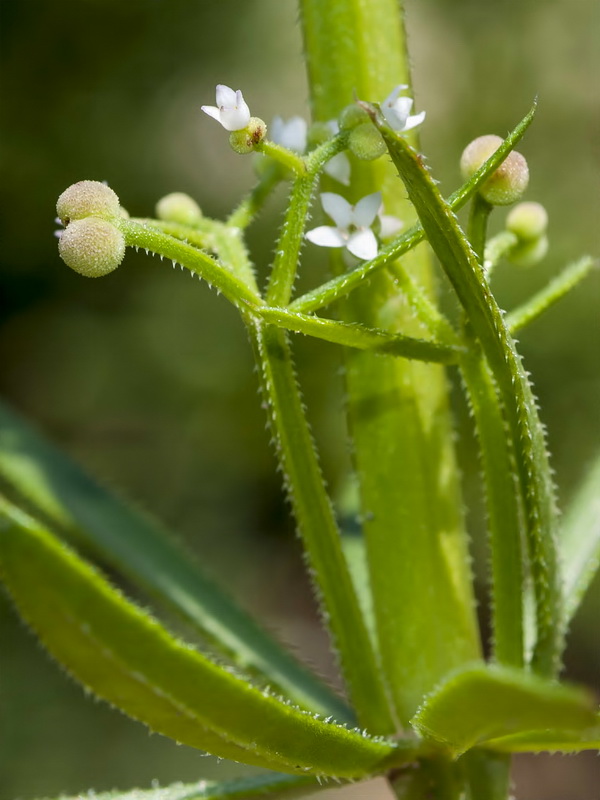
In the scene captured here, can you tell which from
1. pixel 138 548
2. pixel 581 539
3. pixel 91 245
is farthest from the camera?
pixel 138 548

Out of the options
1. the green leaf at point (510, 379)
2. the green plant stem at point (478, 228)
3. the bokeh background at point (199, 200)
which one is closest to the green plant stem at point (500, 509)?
the green leaf at point (510, 379)

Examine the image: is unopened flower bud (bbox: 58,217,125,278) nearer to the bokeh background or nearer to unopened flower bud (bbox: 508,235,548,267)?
unopened flower bud (bbox: 508,235,548,267)

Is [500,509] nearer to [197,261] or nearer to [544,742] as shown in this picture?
[544,742]

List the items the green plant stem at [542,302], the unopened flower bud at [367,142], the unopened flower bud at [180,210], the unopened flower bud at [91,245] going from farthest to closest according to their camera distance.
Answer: the unopened flower bud at [180,210]
the green plant stem at [542,302]
the unopened flower bud at [367,142]
the unopened flower bud at [91,245]

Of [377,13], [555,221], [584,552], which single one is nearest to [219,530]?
[555,221]

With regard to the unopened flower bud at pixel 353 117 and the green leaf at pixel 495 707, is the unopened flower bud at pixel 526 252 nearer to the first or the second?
the unopened flower bud at pixel 353 117

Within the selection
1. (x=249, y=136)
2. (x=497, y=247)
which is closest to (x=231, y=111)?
(x=249, y=136)

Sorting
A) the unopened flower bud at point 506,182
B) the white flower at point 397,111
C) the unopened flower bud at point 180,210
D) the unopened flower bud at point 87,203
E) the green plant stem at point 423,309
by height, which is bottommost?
the green plant stem at point 423,309
